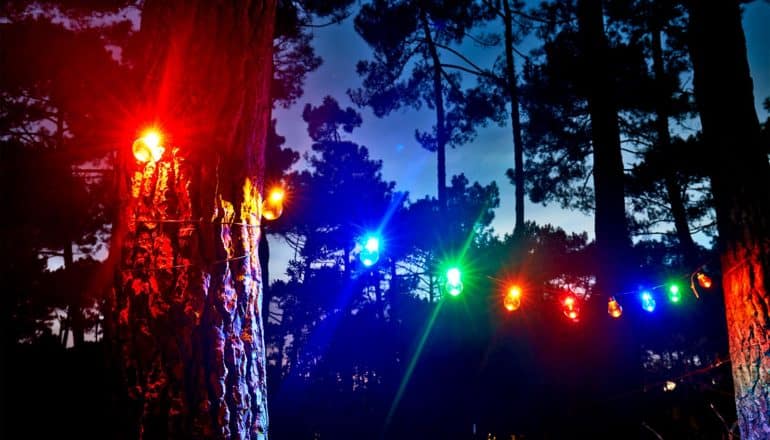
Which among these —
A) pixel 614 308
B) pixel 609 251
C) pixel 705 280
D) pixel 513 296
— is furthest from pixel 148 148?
pixel 609 251

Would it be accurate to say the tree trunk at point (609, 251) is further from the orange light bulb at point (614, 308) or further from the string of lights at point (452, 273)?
the string of lights at point (452, 273)

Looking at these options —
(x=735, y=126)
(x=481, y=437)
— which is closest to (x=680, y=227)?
(x=481, y=437)

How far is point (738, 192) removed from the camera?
3133mm

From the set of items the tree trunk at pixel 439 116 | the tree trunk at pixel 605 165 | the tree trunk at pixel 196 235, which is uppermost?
the tree trunk at pixel 439 116

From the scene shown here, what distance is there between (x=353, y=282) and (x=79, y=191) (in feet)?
35.2

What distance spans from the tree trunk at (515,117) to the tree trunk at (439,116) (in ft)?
6.82

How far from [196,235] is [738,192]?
12.8ft

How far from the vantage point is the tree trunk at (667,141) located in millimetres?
9672

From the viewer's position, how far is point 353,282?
17.6 meters

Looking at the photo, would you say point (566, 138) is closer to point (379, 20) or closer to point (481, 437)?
point (379, 20)

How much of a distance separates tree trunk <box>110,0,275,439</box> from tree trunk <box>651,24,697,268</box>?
10.3 metres

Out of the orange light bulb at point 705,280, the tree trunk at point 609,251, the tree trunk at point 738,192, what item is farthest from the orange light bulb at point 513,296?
the tree trunk at point 738,192

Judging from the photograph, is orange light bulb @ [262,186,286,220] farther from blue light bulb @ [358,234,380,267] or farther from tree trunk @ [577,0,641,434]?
tree trunk @ [577,0,641,434]

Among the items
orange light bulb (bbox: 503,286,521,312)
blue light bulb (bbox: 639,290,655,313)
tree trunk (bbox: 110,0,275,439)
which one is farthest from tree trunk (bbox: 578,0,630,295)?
tree trunk (bbox: 110,0,275,439)
